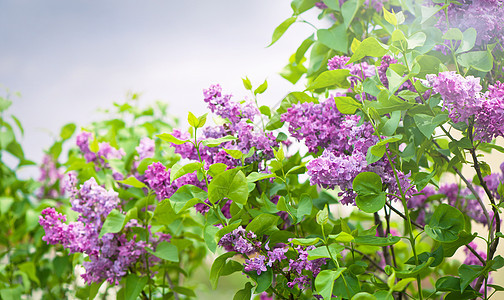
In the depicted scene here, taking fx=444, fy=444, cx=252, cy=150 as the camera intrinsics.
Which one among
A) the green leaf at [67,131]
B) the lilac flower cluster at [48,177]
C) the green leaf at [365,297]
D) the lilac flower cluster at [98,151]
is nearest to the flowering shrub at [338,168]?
the green leaf at [365,297]

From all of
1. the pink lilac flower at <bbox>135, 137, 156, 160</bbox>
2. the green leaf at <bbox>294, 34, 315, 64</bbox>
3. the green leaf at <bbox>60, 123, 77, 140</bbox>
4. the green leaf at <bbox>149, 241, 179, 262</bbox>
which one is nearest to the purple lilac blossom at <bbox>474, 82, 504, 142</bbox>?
the green leaf at <bbox>294, 34, 315, 64</bbox>

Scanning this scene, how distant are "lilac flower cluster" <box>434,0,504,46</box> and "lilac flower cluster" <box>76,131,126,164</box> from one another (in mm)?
787

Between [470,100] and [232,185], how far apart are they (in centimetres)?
32

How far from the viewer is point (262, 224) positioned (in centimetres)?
63

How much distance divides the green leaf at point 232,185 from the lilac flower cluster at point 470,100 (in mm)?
269

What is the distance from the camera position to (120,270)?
2.66 feet

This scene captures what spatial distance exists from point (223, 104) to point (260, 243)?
0.23 metres

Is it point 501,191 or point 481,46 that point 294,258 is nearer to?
point 501,191

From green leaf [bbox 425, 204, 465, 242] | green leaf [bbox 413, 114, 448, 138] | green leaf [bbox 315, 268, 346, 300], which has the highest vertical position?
green leaf [bbox 413, 114, 448, 138]

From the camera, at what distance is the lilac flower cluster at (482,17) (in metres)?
0.65

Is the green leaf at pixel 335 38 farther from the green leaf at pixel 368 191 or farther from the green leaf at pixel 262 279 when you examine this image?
the green leaf at pixel 262 279

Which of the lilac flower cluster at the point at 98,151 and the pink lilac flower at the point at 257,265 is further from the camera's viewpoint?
the lilac flower cluster at the point at 98,151

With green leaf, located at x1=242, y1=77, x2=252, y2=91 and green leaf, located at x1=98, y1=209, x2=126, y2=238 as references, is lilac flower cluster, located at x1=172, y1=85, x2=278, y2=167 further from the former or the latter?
green leaf, located at x1=98, y1=209, x2=126, y2=238

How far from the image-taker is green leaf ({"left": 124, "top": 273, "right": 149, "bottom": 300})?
80cm
